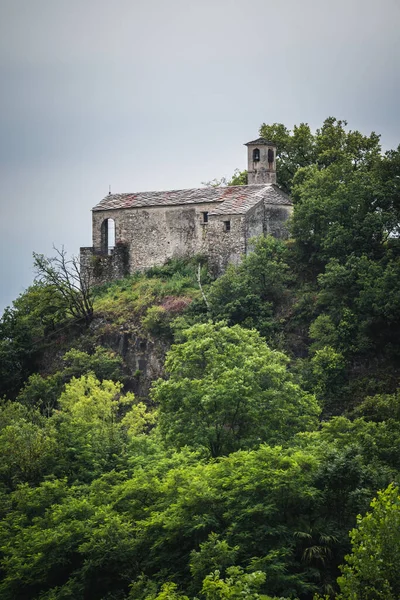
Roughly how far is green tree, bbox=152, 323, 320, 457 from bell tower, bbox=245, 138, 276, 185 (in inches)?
940

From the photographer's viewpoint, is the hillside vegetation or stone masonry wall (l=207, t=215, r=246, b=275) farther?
stone masonry wall (l=207, t=215, r=246, b=275)

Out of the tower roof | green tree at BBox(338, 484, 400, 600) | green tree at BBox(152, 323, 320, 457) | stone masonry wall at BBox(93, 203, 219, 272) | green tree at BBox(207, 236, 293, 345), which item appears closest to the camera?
green tree at BBox(338, 484, 400, 600)

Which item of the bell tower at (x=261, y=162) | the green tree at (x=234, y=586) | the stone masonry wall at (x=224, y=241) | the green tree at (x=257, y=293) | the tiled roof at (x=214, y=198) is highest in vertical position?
the bell tower at (x=261, y=162)

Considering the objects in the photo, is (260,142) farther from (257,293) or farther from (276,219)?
(257,293)

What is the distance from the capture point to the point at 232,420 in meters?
44.8

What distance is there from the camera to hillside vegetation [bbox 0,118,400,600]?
1359 inches

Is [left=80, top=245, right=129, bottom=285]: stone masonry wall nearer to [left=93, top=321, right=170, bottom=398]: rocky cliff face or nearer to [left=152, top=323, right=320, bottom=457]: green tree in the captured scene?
[left=93, top=321, right=170, bottom=398]: rocky cliff face

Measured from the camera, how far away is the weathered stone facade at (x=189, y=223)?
66875 millimetres

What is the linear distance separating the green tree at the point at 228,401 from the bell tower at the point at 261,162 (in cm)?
2388

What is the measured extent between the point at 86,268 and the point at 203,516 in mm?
39563

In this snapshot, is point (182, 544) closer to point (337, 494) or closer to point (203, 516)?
point (203, 516)

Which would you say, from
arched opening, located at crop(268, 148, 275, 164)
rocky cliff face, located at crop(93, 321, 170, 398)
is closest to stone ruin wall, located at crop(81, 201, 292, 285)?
arched opening, located at crop(268, 148, 275, 164)

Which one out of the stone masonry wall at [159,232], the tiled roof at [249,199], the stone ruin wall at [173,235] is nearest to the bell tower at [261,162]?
the tiled roof at [249,199]

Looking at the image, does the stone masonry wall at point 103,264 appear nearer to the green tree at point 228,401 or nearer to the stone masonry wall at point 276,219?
the stone masonry wall at point 276,219
